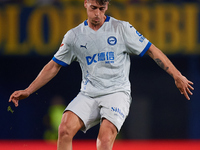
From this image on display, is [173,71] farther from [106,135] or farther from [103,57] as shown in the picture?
[106,135]

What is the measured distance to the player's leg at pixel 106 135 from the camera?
4641 millimetres

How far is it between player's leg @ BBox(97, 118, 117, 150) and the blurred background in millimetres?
7225

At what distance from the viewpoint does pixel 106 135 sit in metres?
4.67

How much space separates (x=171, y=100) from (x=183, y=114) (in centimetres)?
57

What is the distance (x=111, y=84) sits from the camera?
4984 millimetres

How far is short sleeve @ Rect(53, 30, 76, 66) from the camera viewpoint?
510 cm

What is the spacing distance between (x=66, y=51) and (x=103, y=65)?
0.48 m

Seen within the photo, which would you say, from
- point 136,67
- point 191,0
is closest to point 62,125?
point 191,0

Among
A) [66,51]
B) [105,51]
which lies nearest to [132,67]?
[66,51]

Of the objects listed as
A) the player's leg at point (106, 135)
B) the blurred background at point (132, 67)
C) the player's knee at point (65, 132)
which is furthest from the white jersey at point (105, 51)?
the blurred background at point (132, 67)

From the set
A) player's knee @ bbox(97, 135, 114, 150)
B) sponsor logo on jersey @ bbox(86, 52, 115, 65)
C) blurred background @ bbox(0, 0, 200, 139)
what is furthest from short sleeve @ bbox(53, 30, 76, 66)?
blurred background @ bbox(0, 0, 200, 139)

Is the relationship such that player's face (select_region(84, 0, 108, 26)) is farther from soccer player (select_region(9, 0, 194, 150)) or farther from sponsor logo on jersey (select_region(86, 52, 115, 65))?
sponsor logo on jersey (select_region(86, 52, 115, 65))

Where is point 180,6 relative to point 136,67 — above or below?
A: above

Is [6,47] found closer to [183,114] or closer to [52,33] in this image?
[52,33]
